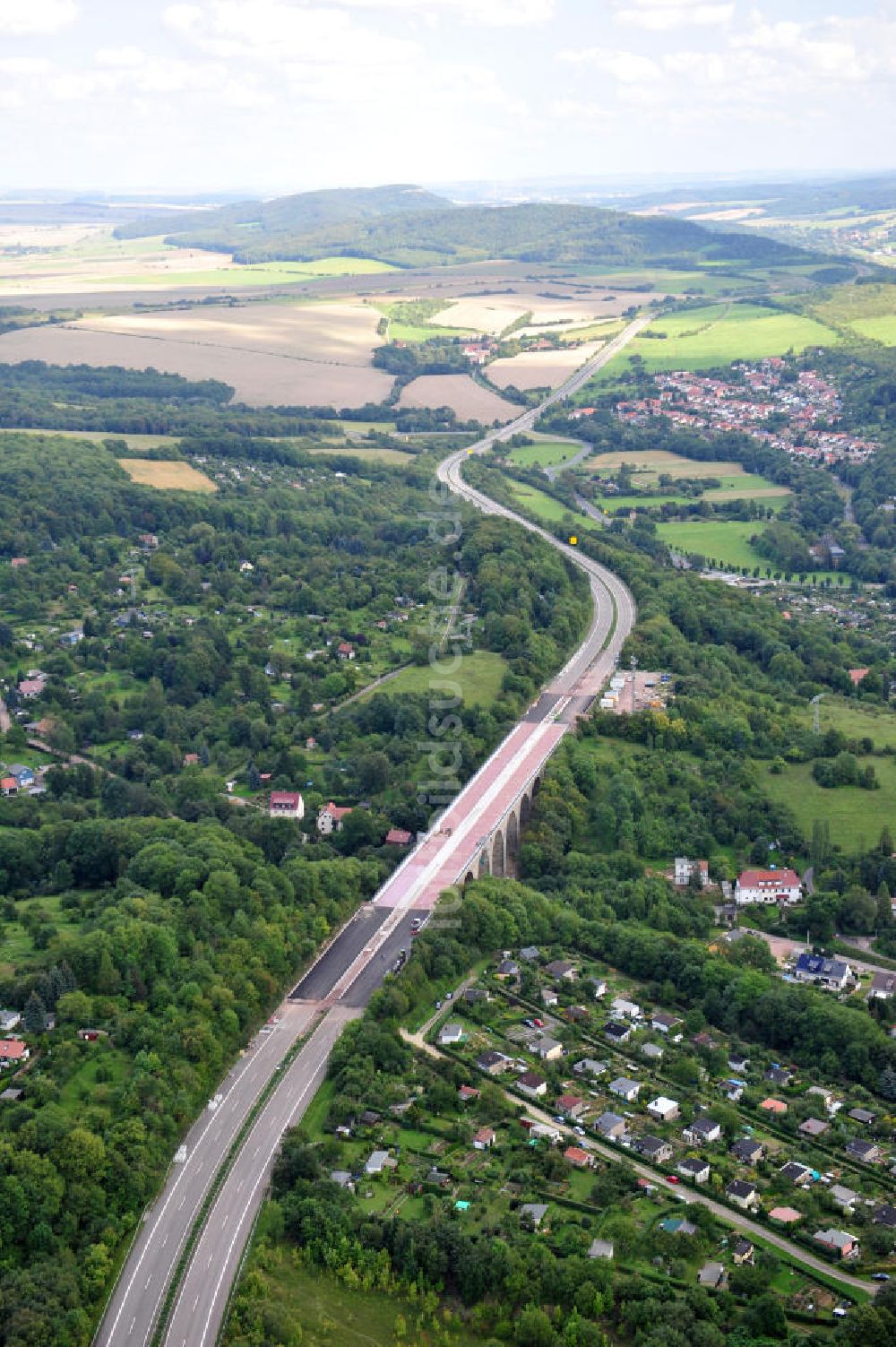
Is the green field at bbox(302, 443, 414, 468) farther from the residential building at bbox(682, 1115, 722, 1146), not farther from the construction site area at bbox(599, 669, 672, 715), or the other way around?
the residential building at bbox(682, 1115, 722, 1146)

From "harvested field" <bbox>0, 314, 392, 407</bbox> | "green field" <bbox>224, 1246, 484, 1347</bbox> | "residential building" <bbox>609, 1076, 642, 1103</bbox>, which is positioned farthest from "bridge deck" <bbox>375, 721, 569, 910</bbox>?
"harvested field" <bbox>0, 314, 392, 407</bbox>

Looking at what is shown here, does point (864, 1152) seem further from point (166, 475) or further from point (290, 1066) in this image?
point (166, 475)

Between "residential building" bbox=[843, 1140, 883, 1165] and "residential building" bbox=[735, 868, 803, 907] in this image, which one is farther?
"residential building" bbox=[735, 868, 803, 907]

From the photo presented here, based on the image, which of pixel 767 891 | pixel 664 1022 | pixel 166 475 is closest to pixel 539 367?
pixel 166 475

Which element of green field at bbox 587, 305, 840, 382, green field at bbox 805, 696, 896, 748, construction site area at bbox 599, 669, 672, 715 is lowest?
green field at bbox 805, 696, 896, 748

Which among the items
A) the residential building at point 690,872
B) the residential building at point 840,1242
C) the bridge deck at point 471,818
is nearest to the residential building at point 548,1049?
the bridge deck at point 471,818

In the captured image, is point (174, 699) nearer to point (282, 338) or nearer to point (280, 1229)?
point (280, 1229)

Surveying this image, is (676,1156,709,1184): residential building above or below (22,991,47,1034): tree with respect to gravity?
below

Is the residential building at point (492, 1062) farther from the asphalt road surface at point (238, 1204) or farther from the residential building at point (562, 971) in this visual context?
the residential building at point (562, 971)
